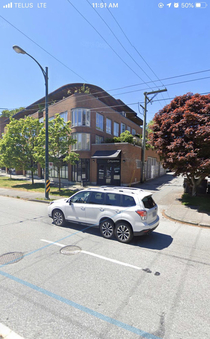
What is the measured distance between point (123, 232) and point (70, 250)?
5.61 feet

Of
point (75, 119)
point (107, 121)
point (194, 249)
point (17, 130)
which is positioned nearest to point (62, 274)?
point (194, 249)

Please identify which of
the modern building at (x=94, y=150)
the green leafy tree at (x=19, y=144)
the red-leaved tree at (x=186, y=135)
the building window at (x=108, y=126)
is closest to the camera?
the red-leaved tree at (x=186, y=135)

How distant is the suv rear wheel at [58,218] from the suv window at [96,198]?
1.53 m

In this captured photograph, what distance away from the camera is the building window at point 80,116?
21859 mm

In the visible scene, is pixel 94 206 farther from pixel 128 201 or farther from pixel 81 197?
pixel 128 201

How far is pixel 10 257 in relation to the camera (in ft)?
15.8

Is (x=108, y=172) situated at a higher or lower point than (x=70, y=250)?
higher

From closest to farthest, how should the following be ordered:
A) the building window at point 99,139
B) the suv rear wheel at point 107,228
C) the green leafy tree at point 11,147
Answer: the suv rear wheel at point 107,228, the green leafy tree at point 11,147, the building window at point 99,139

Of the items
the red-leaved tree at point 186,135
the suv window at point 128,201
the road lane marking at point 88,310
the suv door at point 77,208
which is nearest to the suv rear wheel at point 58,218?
the suv door at point 77,208

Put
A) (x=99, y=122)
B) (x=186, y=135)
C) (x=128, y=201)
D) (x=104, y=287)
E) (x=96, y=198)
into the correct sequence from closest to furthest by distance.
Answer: (x=104, y=287), (x=128, y=201), (x=96, y=198), (x=186, y=135), (x=99, y=122)

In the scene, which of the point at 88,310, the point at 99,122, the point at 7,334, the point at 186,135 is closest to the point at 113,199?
the point at 88,310

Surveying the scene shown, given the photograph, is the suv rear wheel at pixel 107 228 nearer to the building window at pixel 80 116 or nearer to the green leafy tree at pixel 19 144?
the building window at pixel 80 116

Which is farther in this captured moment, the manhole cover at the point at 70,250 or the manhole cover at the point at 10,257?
the manhole cover at the point at 70,250

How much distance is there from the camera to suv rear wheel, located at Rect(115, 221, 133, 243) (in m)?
5.66
